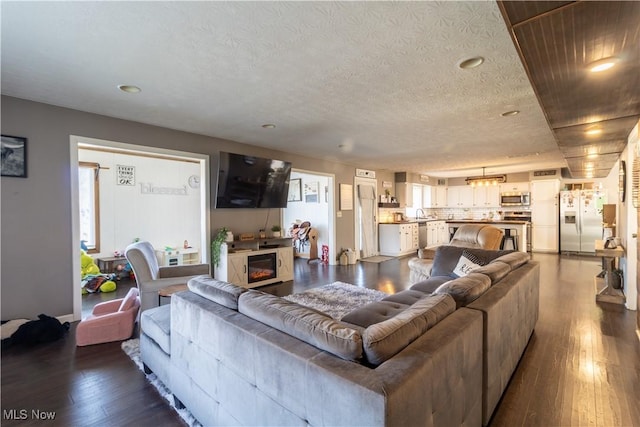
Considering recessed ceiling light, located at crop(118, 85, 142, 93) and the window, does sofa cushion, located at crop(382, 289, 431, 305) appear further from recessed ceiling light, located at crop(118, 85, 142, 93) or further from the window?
the window

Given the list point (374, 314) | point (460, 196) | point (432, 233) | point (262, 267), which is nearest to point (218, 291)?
point (374, 314)

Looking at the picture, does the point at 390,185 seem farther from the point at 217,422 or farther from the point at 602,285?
the point at 217,422

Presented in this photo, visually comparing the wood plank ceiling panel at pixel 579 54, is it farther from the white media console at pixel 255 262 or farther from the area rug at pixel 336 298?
the white media console at pixel 255 262

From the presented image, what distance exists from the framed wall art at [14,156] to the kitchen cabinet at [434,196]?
31.9 feet

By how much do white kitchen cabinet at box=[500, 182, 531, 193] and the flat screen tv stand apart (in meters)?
7.72

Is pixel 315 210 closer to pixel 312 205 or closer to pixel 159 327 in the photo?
pixel 312 205

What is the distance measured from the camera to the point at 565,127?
2.79 metres

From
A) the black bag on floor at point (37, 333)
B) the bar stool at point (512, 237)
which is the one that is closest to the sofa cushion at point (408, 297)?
the black bag on floor at point (37, 333)

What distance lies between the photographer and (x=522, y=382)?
2191 mm

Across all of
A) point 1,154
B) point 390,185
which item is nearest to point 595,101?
point 1,154

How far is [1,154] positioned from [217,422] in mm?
3380

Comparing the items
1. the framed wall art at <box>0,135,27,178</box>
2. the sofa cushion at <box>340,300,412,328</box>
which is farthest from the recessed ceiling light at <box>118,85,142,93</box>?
the sofa cushion at <box>340,300,412,328</box>

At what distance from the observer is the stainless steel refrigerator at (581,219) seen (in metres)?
7.43

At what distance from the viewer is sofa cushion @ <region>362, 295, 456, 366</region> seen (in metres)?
1.14
